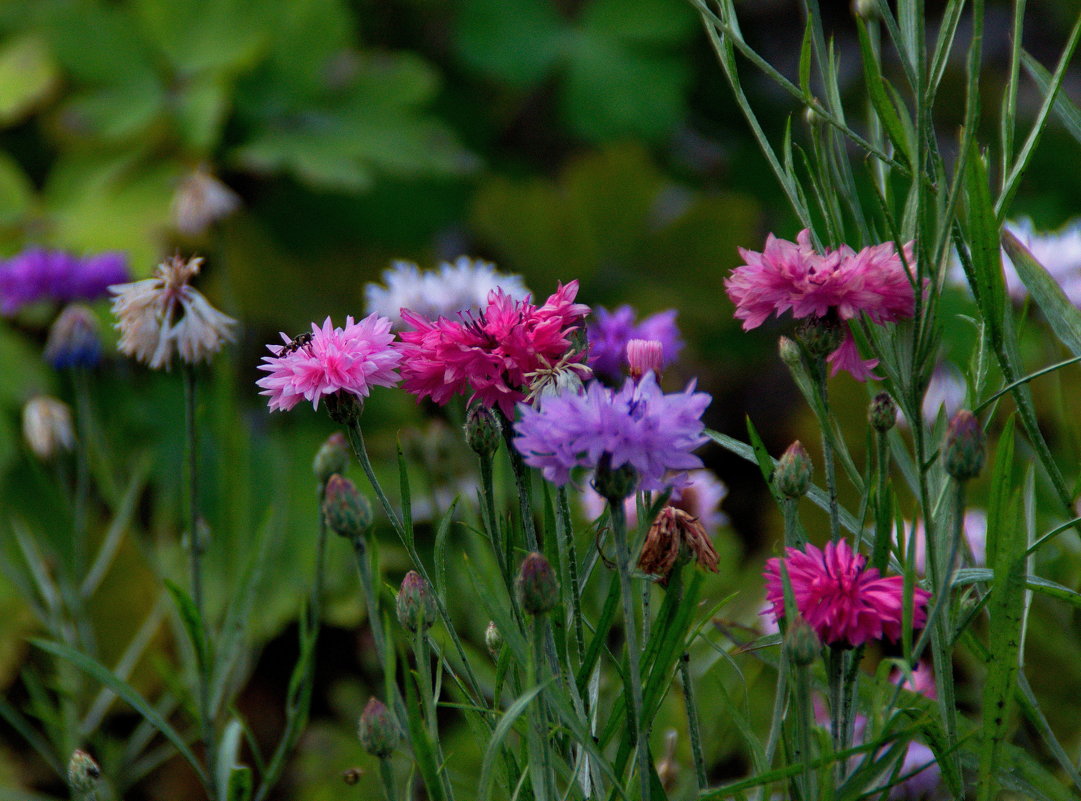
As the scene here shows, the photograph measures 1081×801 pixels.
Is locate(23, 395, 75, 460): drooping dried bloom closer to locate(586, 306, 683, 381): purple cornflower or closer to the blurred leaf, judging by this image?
locate(586, 306, 683, 381): purple cornflower

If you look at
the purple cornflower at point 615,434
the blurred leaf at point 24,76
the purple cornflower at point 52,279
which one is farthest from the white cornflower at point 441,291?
the blurred leaf at point 24,76

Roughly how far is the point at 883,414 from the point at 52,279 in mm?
608

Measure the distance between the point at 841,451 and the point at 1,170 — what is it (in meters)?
1.12

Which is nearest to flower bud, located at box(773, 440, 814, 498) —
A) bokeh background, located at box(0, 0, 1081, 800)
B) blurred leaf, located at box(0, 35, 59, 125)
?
bokeh background, located at box(0, 0, 1081, 800)

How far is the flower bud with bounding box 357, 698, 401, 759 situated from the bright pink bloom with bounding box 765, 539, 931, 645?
0.42 ft

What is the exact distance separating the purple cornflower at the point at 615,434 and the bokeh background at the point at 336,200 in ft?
1.75

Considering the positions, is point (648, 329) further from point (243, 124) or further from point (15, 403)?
point (243, 124)

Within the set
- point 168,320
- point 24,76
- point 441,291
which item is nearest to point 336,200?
point 24,76

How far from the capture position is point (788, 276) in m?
0.33

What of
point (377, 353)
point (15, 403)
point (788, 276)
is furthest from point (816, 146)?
point (15, 403)

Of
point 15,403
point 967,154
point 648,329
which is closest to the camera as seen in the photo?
point 967,154

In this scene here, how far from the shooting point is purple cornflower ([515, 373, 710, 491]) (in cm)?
28

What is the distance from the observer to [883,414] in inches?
13.3

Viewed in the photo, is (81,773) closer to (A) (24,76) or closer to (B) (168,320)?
(B) (168,320)
